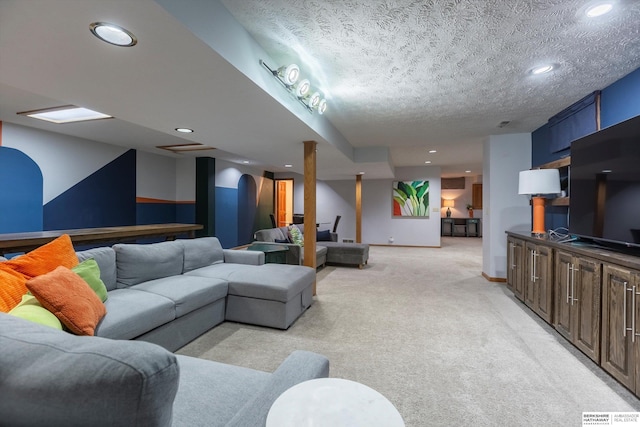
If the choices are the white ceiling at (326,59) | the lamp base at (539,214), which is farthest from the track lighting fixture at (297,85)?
the lamp base at (539,214)

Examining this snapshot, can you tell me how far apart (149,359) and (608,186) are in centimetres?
318

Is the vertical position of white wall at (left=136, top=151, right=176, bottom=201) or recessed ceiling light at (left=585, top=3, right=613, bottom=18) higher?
recessed ceiling light at (left=585, top=3, right=613, bottom=18)

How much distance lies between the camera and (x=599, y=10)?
173 centimetres

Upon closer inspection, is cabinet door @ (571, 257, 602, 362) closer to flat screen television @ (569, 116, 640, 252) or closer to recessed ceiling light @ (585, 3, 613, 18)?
flat screen television @ (569, 116, 640, 252)

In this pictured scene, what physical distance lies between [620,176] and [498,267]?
274cm

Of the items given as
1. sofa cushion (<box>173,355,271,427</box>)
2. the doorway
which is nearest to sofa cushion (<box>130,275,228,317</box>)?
sofa cushion (<box>173,355,271,427</box>)

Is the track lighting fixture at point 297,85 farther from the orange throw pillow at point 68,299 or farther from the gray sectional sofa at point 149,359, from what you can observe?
the orange throw pillow at point 68,299

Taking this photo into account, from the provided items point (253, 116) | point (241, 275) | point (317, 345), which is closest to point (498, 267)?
point (317, 345)

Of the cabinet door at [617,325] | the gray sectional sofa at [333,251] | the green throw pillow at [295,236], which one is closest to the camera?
the cabinet door at [617,325]

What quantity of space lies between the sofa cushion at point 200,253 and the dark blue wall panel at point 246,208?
439 centimetres

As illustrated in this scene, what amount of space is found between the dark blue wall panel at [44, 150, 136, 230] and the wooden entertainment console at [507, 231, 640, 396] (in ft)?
22.6

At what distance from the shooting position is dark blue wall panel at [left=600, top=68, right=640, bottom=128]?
2.47 m

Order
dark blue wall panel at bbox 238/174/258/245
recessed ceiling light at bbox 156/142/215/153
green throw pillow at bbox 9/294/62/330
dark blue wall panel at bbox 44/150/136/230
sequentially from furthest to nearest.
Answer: dark blue wall panel at bbox 238/174/258/245 < recessed ceiling light at bbox 156/142/215/153 < dark blue wall panel at bbox 44/150/136/230 < green throw pillow at bbox 9/294/62/330

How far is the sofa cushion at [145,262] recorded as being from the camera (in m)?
2.60
